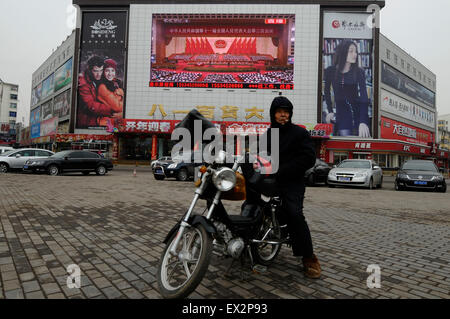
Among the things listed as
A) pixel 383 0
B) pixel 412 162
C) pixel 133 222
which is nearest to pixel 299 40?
pixel 383 0

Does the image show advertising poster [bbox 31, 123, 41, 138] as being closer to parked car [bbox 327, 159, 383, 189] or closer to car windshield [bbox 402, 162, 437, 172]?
parked car [bbox 327, 159, 383, 189]

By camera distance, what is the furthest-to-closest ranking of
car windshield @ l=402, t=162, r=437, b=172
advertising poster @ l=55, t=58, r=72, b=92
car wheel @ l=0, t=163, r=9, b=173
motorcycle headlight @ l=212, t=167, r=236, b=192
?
advertising poster @ l=55, t=58, r=72, b=92 → car wheel @ l=0, t=163, r=9, b=173 → car windshield @ l=402, t=162, r=437, b=172 → motorcycle headlight @ l=212, t=167, r=236, b=192

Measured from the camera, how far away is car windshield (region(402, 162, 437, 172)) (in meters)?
13.1

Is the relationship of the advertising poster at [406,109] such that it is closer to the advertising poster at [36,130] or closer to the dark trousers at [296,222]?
the dark trousers at [296,222]

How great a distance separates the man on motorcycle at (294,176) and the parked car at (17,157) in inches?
693

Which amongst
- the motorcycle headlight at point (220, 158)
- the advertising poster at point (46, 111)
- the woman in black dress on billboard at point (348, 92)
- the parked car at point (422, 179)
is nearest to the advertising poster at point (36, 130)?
the advertising poster at point (46, 111)

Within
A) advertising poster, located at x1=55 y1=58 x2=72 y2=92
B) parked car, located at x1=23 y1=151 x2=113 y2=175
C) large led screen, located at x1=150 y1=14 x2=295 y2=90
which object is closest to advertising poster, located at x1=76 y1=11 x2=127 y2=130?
large led screen, located at x1=150 y1=14 x2=295 y2=90

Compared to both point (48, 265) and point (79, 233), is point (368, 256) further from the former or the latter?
point (79, 233)

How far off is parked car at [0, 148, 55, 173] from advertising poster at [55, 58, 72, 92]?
30549mm

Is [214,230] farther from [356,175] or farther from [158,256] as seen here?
[356,175]

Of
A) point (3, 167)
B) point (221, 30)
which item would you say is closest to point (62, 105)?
point (221, 30)

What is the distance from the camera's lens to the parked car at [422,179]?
485 inches

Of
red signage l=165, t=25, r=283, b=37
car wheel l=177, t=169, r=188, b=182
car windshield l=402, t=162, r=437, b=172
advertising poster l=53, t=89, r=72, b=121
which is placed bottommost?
car wheel l=177, t=169, r=188, b=182

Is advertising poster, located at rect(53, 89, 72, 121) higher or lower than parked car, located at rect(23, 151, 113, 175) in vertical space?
higher
